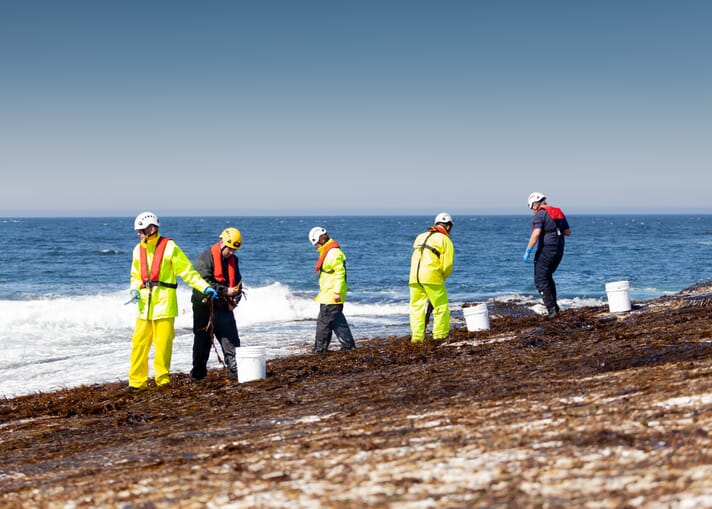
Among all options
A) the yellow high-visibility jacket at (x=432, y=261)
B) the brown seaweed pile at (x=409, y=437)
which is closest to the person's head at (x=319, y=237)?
the yellow high-visibility jacket at (x=432, y=261)

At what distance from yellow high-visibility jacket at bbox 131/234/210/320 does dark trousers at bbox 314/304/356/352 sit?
3857 millimetres

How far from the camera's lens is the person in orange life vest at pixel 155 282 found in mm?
8930

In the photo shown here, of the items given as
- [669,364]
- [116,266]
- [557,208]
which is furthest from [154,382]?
[116,266]

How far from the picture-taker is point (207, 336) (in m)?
9.87

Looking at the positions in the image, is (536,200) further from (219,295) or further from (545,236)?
(219,295)

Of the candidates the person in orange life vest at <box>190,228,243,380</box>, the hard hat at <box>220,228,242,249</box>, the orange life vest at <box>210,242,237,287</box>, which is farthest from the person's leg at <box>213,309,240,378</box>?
the hard hat at <box>220,228,242,249</box>

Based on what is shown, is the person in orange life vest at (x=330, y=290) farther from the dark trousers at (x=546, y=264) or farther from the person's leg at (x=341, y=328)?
the dark trousers at (x=546, y=264)

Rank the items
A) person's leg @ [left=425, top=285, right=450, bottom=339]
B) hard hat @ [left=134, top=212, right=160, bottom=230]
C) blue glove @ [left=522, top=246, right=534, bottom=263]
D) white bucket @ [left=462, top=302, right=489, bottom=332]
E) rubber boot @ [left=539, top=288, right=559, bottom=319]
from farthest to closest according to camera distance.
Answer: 1. rubber boot @ [left=539, top=288, right=559, bottom=319]
2. white bucket @ [left=462, top=302, right=489, bottom=332]
3. blue glove @ [left=522, top=246, right=534, bottom=263]
4. person's leg @ [left=425, top=285, right=450, bottom=339]
5. hard hat @ [left=134, top=212, right=160, bottom=230]

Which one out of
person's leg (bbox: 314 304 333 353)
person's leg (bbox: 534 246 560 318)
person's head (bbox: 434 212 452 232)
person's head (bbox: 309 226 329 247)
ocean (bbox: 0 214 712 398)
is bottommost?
ocean (bbox: 0 214 712 398)

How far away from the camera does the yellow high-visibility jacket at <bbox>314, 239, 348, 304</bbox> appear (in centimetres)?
1233

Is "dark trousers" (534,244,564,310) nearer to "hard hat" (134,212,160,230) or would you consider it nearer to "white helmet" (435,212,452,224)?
"white helmet" (435,212,452,224)

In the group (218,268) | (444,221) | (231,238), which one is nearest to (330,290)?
(444,221)

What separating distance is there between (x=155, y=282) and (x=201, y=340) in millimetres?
1312

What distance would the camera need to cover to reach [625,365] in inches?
264
